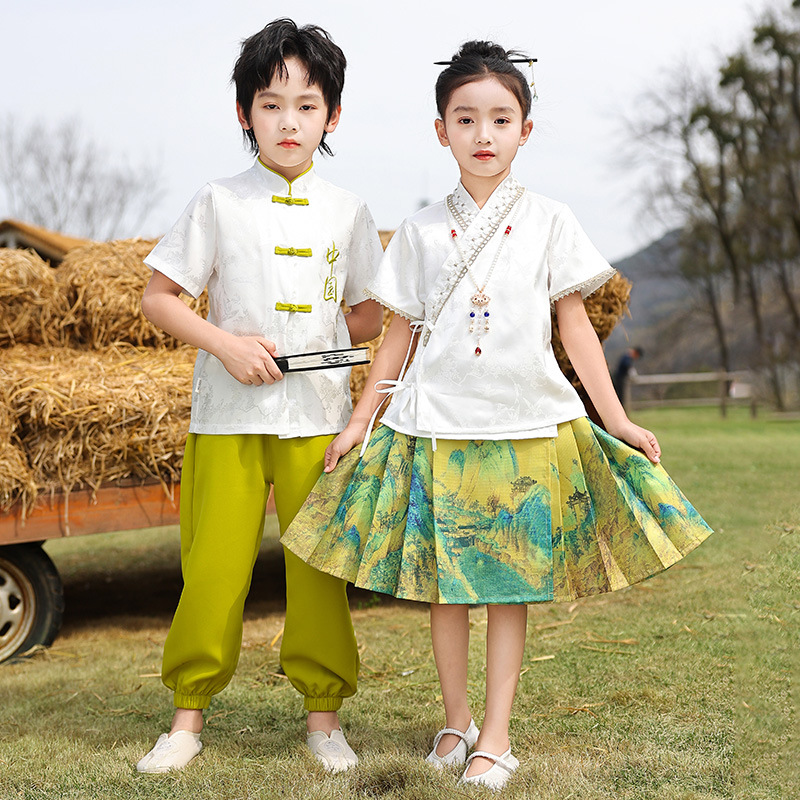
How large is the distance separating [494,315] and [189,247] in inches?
30.4

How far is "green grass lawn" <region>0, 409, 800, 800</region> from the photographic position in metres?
2.06

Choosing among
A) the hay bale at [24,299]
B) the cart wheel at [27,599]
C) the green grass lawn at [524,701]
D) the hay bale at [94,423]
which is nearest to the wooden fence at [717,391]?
the green grass lawn at [524,701]

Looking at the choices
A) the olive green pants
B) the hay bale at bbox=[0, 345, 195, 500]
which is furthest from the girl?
the hay bale at bbox=[0, 345, 195, 500]

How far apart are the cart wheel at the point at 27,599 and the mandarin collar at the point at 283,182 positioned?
6.52 ft

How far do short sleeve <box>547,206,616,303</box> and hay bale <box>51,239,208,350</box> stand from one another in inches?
90.1

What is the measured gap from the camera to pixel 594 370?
210 cm

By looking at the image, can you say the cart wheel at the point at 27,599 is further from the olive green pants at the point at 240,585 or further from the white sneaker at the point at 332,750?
the white sneaker at the point at 332,750

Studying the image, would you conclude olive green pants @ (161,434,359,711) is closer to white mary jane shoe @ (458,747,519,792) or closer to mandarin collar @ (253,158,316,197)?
white mary jane shoe @ (458,747,519,792)

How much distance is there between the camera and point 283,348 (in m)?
2.25

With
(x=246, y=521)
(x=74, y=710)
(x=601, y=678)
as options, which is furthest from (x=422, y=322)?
(x=74, y=710)

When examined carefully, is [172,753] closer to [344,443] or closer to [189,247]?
[344,443]

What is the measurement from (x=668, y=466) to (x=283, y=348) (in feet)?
20.4

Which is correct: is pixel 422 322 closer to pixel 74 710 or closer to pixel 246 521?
pixel 246 521

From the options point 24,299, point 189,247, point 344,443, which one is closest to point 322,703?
point 344,443
